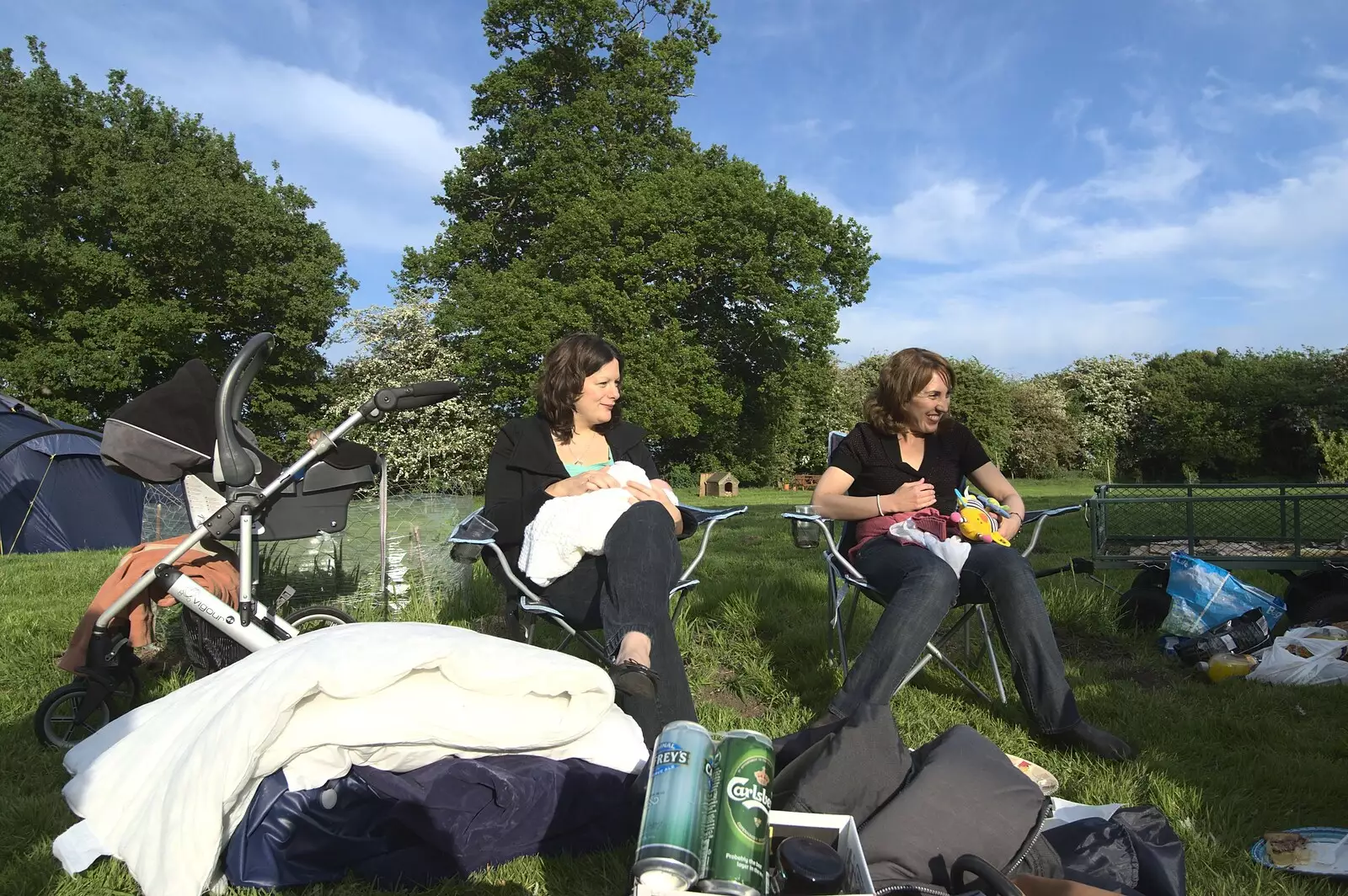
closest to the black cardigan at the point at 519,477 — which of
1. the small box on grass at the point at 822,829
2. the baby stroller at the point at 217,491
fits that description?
the baby stroller at the point at 217,491

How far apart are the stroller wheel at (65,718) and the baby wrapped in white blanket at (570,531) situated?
1.39m

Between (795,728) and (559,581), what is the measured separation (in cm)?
87

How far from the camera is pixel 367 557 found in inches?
167

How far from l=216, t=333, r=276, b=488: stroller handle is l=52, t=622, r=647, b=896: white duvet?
82 cm

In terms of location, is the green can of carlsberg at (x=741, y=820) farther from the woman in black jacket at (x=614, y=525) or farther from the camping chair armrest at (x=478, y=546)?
the camping chair armrest at (x=478, y=546)

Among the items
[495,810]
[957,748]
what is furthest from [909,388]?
[495,810]

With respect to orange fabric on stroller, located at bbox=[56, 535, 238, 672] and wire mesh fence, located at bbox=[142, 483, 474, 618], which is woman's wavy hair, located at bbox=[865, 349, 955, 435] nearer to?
wire mesh fence, located at bbox=[142, 483, 474, 618]

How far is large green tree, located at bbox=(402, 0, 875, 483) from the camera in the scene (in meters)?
19.8

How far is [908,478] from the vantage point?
318 centimetres

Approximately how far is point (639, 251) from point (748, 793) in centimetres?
1951

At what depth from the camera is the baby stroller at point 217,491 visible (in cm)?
263

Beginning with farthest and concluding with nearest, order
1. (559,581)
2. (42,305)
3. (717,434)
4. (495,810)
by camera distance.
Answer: (717,434) → (42,305) → (559,581) → (495,810)

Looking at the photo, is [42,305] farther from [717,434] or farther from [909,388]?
[909,388]

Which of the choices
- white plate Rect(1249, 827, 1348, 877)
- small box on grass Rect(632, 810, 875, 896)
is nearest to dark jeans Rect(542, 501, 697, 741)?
small box on grass Rect(632, 810, 875, 896)
